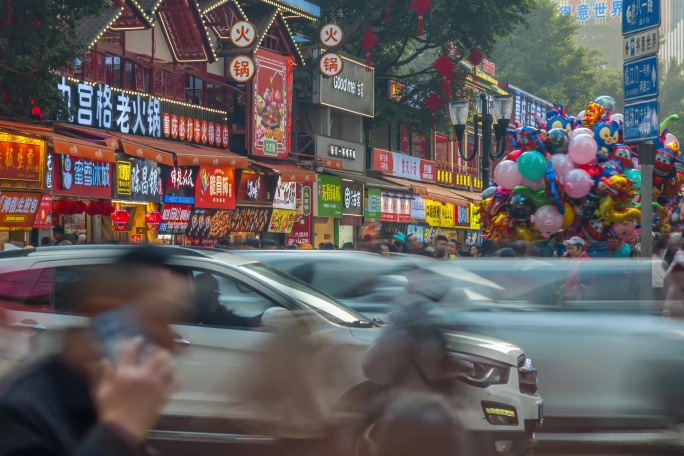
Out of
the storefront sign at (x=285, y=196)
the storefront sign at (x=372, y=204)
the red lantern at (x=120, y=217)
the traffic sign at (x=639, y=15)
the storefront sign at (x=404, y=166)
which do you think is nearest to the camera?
the traffic sign at (x=639, y=15)

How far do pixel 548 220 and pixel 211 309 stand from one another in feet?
40.1

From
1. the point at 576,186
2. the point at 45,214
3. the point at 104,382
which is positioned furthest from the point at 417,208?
the point at 104,382

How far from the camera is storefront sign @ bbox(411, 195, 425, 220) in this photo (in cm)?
4074

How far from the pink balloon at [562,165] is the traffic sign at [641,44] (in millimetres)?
7705

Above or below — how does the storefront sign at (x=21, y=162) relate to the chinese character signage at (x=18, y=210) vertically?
above

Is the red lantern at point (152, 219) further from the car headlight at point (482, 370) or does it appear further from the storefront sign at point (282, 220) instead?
the car headlight at point (482, 370)

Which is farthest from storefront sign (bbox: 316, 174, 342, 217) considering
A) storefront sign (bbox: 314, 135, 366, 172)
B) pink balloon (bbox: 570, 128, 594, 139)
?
pink balloon (bbox: 570, 128, 594, 139)

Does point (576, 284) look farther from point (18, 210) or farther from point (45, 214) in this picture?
point (45, 214)

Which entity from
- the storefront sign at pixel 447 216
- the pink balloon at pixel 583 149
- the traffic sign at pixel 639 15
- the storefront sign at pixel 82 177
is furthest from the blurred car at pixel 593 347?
the storefront sign at pixel 447 216

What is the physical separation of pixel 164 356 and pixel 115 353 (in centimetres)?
10

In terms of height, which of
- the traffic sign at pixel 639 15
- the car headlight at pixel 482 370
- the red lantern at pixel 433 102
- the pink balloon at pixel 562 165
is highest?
the red lantern at pixel 433 102

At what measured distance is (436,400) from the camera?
3840mm

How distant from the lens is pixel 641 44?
1044 cm

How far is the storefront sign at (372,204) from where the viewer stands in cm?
3672
